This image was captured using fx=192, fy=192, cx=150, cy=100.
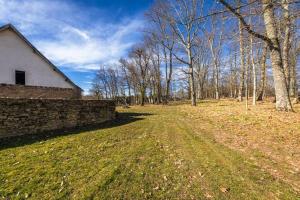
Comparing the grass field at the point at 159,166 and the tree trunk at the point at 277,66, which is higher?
the tree trunk at the point at 277,66

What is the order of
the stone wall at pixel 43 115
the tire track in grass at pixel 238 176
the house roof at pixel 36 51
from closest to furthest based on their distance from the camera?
the tire track in grass at pixel 238 176 < the stone wall at pixel 43 115 < the house roof at pixel 36 51

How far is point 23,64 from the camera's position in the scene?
48.3 ft

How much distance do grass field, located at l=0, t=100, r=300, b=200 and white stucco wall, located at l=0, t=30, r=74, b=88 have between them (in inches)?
345

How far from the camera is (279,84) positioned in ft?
31.7

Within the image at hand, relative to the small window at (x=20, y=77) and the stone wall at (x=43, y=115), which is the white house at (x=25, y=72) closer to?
the small window at (x=20, y=77)

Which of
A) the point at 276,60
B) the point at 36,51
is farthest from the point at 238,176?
the point at 36,51

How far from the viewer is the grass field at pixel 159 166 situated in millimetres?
3592

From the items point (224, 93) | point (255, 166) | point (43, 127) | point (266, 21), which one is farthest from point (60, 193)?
point (224, 93)

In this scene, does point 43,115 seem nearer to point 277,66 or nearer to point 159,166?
point 159,166

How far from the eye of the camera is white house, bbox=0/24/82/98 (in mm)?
13617

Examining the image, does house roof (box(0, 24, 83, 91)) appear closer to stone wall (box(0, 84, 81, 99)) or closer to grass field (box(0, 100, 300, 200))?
stone wall (box(0, 84, 81, 99))

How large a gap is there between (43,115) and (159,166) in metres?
6.91

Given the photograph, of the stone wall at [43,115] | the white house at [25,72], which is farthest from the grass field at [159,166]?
the white house at [25,72]

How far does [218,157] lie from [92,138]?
493cm
